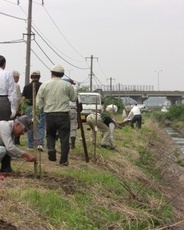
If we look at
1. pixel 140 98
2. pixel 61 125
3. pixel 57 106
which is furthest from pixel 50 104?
pixel 140 98

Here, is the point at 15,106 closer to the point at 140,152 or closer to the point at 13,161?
the point at 13,161

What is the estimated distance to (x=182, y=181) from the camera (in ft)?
43.8

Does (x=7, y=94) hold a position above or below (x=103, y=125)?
above

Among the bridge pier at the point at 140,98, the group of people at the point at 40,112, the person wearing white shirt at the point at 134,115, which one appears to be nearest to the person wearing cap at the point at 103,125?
the group of people at the point at 40,112

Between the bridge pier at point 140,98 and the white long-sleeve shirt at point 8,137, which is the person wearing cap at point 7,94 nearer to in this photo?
the white long-sleeve shirt at point 8,137

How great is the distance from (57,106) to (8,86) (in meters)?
1.00

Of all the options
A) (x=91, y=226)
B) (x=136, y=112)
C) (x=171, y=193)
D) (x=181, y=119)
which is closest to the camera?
(x=91, y=226)

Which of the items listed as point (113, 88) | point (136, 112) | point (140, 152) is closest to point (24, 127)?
point (140, 152)

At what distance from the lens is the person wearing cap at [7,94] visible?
8555 millimetres

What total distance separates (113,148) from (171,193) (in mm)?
3627

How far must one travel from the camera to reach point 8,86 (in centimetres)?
857

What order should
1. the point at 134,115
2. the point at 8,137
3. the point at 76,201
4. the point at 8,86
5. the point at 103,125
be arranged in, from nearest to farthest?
1. the point at 76,201
2. the point at 8,137
3. the point at 8,86
4. the point at 103,125
5. the point at 134,115

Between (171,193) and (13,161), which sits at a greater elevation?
(13,161)

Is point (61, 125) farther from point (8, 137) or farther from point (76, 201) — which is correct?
point (76, 201)
